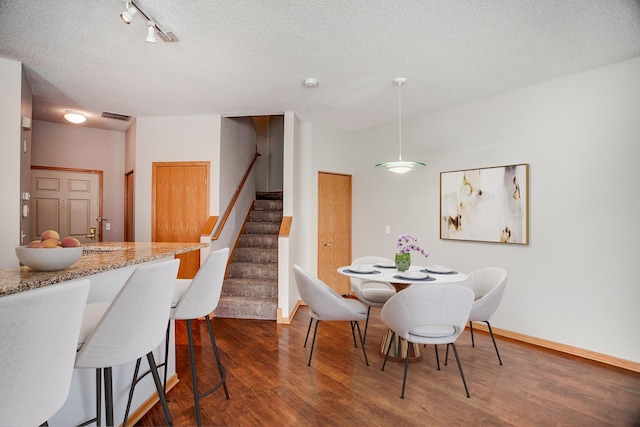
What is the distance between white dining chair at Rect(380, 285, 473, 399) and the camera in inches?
87.4

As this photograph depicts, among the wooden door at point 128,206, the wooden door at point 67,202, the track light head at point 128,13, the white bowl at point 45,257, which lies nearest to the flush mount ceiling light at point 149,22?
the track light head at point 128,13

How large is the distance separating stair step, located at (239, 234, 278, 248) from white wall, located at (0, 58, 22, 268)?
8.82 ft

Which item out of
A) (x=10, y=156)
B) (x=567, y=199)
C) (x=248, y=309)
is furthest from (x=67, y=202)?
(x=567, y=199)

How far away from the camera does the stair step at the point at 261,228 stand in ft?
17.7

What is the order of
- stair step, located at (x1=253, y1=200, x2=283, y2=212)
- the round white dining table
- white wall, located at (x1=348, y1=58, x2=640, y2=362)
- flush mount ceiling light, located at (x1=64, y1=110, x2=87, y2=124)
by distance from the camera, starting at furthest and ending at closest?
stair step, located at (x1=253, y1=200, x2=283, y2=212)
flush mount ceiling light, located at (x1=64, y1=110, x2=87, y2=124)
white wall, located at (x1=348, y1=58, x2=640, y2=362)
the round white dining table

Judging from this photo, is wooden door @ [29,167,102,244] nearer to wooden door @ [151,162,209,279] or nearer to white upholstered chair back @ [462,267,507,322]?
wooden door @ [151,162,209,279]

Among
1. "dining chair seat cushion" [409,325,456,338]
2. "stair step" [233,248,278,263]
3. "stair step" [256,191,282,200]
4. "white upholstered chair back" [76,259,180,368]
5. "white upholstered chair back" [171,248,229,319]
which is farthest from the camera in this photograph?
"stair step" [256,191,282,200]

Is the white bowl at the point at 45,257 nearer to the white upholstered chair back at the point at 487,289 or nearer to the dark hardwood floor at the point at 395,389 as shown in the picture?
the dark hardwood floor at the point at 395,389

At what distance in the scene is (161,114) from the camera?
4.43 m

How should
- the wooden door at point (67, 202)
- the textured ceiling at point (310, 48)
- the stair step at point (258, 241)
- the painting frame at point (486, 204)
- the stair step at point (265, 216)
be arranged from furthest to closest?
1. the stair step at point (265, 216)
2. the stair step at point (258, 241)
3. the wooden door at point (67, 202)
4. the painting frame at point (486, 204)
5. the textured ceiling at point (310, 48)

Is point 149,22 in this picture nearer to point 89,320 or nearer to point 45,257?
point 45,257

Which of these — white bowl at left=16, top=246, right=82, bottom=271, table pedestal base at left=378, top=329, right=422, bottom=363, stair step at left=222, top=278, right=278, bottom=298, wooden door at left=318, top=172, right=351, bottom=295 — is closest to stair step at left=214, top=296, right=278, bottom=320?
stair step at left=222, top=278, right=278, bottom=298

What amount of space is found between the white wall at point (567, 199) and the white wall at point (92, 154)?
4.92 meters

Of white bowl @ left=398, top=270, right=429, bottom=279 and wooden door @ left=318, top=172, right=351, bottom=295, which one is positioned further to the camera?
wooden door @ left=318, top=172, right=351, bottom=295
